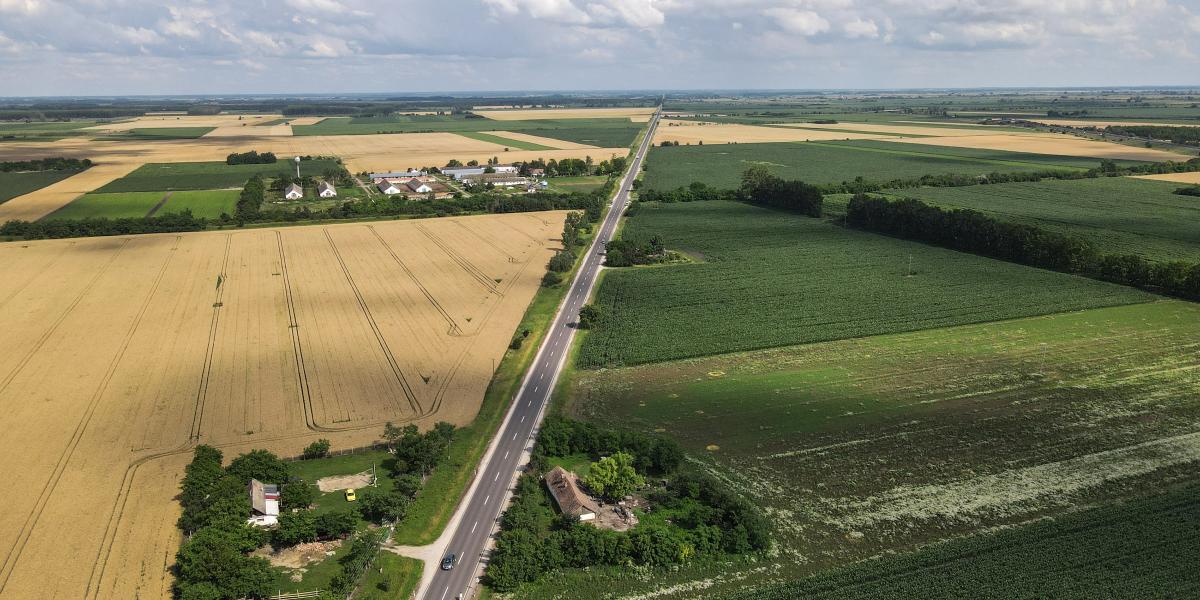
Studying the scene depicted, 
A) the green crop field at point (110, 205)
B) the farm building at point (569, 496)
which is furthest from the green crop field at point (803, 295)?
the green crop field at point (110, 205)

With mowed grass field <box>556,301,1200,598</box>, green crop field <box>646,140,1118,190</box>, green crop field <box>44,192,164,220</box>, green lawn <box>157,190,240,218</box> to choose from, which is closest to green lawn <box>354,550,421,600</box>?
mowed grass field <box>556,301,1200,598</box>

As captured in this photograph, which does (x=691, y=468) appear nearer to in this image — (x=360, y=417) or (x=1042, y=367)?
(x=360, y=417)

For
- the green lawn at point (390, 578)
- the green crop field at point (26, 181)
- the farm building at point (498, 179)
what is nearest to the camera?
the green lawn at point (390, 578)

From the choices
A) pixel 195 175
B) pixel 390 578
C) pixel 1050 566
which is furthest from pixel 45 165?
pixel 1050 566

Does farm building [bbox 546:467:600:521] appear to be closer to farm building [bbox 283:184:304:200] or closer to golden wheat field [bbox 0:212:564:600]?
golden wheat field [bbox 0:212:564:600]

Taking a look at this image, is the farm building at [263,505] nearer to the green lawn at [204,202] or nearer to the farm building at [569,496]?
the farm building at [569,496]

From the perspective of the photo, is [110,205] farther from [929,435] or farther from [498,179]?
[929,435]
